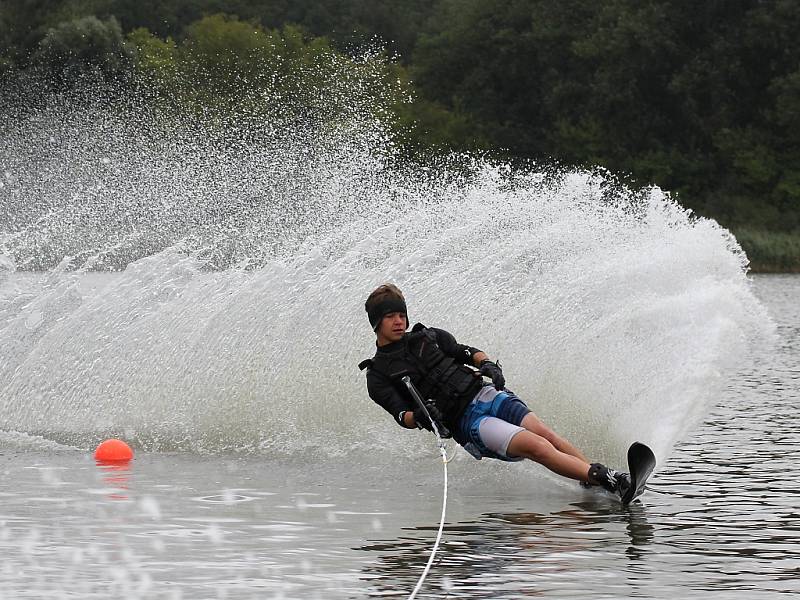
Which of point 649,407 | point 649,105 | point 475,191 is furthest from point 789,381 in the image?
point 649,105

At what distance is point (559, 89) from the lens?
220 feet

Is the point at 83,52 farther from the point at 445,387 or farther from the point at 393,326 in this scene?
the point at 445,387

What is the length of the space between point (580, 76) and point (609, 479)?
60574 millimetres

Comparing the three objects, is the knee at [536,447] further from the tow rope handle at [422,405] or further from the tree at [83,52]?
the tree at [83,52]

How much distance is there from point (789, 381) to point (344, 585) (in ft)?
37.1

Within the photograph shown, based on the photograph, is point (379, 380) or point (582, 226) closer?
point (379, 380)

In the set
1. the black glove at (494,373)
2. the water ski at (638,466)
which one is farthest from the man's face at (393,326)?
the water ski at (638,466)

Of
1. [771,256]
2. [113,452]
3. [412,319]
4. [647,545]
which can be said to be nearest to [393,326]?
[647,545]

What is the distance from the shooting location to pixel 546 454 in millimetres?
9406

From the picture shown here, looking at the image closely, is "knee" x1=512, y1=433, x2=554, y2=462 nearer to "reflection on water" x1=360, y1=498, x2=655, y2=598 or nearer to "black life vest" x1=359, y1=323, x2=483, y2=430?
"reflection on water" x1=360, y1=498, x2=655, y2=598

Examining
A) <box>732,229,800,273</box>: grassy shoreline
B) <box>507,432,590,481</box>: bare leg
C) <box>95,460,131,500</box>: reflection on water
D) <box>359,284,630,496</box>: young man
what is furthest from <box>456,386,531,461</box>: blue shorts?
<box>732,229,800,273</box>: grassy shoreline

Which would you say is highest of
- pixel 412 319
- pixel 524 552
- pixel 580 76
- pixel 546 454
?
pixel 580 76

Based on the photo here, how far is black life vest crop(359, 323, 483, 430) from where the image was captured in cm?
970

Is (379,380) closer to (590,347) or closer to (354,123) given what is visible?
(590,347)
